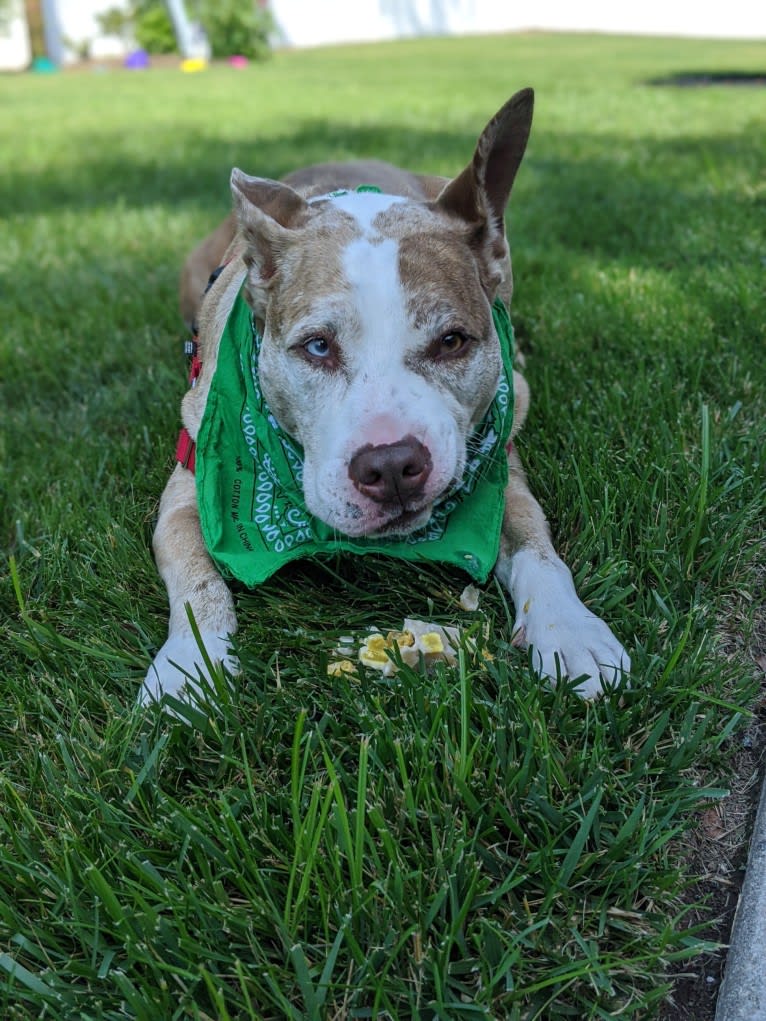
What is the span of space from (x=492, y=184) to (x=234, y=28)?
31651mm

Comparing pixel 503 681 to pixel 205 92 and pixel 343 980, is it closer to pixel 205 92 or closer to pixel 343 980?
pixel 343 980

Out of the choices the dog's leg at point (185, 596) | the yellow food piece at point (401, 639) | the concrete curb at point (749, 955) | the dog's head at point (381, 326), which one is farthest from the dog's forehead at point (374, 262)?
the concrete curb at point (749, 955)

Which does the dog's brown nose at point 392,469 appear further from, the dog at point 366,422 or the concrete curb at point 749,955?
the concrete curb at point 749,955

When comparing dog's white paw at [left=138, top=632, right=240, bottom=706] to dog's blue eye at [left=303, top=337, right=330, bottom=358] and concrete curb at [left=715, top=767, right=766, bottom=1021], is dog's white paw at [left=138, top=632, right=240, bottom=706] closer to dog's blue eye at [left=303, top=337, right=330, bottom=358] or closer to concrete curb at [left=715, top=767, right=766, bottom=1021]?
dog's blue eye at [left=303, top=337, right=330, bottom=358]

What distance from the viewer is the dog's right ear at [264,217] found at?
280 centimetres

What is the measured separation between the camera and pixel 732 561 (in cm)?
261

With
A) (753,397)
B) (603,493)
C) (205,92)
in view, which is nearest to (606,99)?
(205,92)

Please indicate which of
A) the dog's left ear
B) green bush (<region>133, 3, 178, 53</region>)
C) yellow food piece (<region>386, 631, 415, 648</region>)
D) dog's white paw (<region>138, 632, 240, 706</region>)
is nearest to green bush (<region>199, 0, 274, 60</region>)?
green bush (<region>133, 3, 178, 53</region>)

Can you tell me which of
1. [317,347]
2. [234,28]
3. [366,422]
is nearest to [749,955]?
[366,422]

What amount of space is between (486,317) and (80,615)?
1.39 meters

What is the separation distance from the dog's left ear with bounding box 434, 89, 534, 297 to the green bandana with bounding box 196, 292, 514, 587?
20cm

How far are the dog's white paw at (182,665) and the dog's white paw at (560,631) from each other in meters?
0.73

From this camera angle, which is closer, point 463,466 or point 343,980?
point 343,980

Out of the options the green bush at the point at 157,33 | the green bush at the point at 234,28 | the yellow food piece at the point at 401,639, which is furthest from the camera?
the green bush at the point at 157,33
